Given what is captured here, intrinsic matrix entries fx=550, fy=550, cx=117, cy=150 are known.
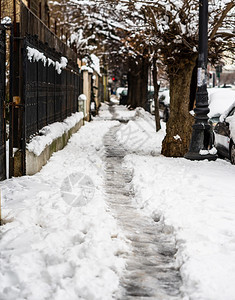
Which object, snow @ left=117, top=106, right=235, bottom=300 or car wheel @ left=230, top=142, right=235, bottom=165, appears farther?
car wheel @ left=230, top=142, right=235, bottom=165

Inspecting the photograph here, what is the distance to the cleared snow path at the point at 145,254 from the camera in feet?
14.7

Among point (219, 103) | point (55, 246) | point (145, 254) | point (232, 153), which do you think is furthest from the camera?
point (219, 103)

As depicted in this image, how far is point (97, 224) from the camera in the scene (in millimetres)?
6020

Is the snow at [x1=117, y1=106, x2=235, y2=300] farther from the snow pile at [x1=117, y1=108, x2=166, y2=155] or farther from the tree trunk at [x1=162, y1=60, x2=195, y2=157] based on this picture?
the snow pile at [x1=117, y1=108, x2=166, y2=155]

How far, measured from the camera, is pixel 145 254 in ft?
17.9

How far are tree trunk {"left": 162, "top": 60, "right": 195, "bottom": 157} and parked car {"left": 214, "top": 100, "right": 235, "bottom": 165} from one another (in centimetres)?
76

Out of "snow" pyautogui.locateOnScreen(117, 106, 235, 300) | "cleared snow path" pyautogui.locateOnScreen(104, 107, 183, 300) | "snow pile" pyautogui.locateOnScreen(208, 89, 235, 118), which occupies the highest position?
"snow pile" pyautogui.locateOnScreen(208, 89, 235, 118)

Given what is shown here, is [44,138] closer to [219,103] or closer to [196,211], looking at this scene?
[196,211]

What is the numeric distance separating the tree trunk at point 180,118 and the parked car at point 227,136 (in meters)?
0.76

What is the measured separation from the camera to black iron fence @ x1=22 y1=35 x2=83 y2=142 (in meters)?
9.38

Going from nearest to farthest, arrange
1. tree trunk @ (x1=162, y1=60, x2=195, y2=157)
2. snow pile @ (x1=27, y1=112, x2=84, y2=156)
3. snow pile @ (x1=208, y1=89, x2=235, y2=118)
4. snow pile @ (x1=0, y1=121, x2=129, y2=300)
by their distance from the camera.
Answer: snow pile @ (x1=0, y1=121, x2=129, y2=300)
snow pile @ (x1=27, y1=112, x2=84, y2=156)
tree trunk @ (x1=162, y1=60, x2=195, y2=157)
snow pile @ (x1=208, y1=89, x2=235, y2=118)

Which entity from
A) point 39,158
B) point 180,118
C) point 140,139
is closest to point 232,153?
point 180,118

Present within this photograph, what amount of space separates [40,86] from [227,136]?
4.30 m

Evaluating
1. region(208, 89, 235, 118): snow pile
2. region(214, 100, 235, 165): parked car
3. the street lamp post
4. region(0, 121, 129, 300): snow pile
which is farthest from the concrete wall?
region(208, 89, 235, 118): snow pile
